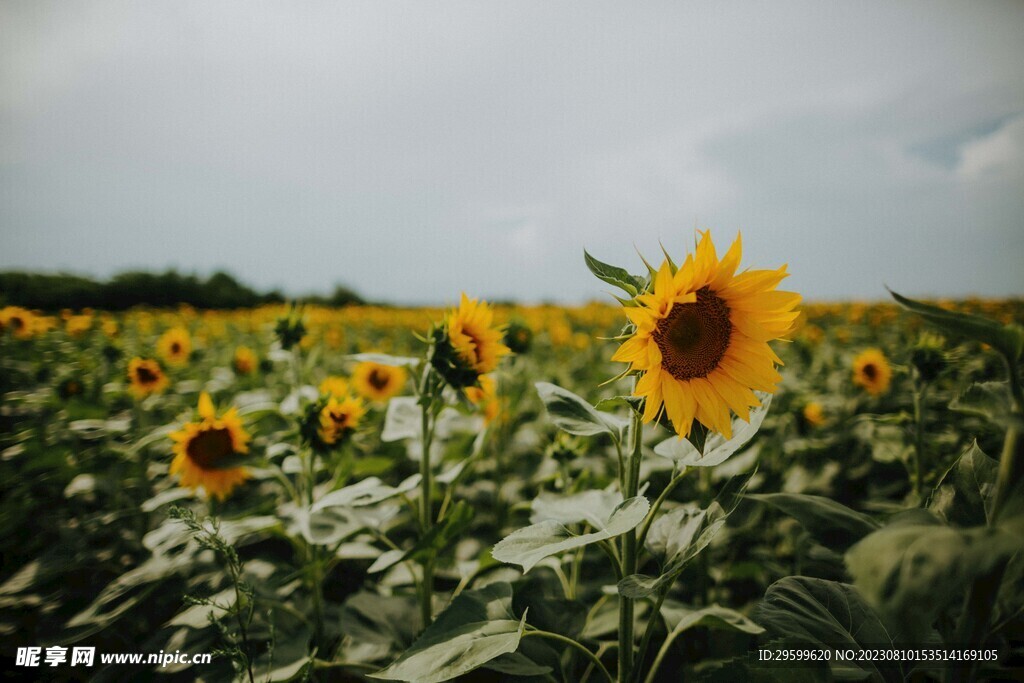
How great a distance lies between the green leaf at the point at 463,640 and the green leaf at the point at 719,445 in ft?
1.62

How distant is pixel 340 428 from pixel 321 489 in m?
0.45

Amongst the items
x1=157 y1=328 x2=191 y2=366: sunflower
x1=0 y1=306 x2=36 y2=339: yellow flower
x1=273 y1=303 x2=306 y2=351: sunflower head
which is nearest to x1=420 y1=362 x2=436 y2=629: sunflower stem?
x1=273 y1=303 x2=306 y2=351: sunflower head

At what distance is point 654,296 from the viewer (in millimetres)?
987

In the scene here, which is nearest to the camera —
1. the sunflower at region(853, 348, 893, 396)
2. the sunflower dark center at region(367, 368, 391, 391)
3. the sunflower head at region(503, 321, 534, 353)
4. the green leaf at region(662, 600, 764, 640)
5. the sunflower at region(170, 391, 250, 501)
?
the green leaf at region(662, 600, 764, 640)

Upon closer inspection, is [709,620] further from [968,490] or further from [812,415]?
[812,415]

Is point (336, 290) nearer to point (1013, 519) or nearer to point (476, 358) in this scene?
point (476, 358)

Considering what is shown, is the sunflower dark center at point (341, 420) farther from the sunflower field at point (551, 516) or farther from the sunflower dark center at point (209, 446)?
the sunflower dark center at point (209, 446)

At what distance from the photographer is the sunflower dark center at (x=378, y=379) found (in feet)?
10.3

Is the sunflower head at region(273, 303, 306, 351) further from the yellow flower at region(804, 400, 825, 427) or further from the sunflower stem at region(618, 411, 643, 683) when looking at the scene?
the yellow flower at region(804, 400, 825, 427)

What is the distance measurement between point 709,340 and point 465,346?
76cm

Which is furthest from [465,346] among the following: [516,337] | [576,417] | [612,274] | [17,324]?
[17,324]

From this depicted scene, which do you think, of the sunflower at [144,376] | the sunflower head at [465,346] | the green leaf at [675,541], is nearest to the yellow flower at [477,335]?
the sunflower head at [465,346]

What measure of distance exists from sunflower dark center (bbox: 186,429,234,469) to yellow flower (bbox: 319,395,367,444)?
0.56 m

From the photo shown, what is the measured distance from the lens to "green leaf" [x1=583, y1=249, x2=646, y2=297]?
1070 millimetres
